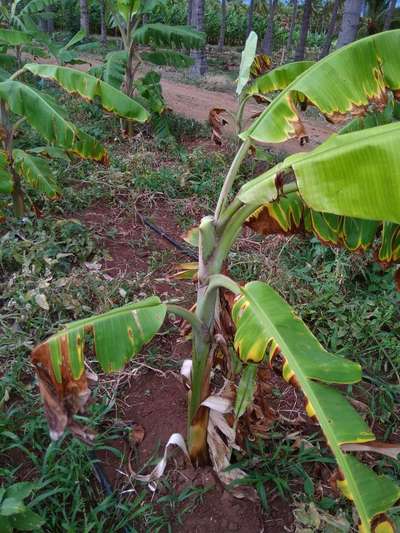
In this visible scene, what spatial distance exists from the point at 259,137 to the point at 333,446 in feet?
3.97

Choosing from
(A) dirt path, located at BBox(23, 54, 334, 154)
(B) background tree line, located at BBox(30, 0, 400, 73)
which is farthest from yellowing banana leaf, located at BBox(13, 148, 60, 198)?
(B) background tree line, located at BBox(30, 0, 400, 73)

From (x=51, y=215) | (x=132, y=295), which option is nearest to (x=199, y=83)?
(x=51, y=215)

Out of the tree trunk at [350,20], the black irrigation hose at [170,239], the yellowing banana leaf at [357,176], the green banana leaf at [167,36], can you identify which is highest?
the tree trunk at [350,20]

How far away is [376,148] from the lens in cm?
133

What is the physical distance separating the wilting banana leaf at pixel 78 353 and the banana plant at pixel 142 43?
4686 mm

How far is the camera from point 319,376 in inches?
52.5

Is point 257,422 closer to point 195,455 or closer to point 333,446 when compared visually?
point 195,455

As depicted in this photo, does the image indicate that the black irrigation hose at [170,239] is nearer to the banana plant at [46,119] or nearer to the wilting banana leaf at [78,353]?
the banana plant at [46,119]

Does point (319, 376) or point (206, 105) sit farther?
point (206, 105)

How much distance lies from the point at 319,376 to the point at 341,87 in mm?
1222

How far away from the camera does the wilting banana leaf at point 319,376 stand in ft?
3.77

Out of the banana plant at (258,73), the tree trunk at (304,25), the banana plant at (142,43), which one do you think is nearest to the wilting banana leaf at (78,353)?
the banana plant at (258,73)

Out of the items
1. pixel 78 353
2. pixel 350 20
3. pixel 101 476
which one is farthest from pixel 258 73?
pixel 101 476

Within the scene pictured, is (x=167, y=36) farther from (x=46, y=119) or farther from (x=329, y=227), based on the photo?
(x=329, y=227)
